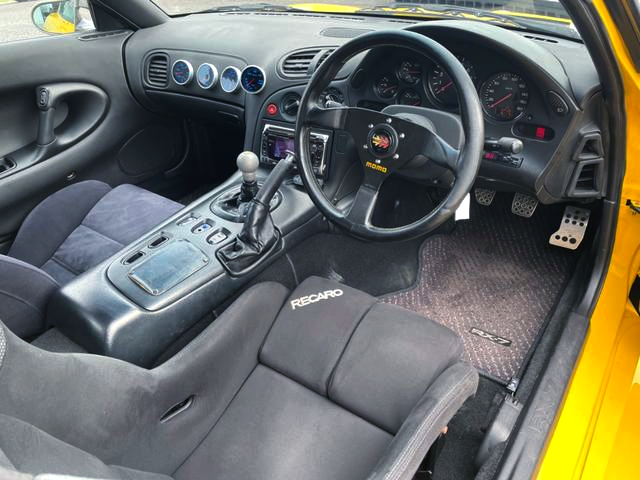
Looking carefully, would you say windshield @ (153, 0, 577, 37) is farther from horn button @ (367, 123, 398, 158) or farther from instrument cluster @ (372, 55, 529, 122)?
horn button @ (367, 123, 398, 158)

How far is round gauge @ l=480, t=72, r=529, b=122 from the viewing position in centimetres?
148

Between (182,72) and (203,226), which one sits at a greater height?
(182,72)

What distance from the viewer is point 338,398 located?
1312 mm

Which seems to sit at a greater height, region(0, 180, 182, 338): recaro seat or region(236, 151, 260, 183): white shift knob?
region(236, 151, 260, 183): white shift knob

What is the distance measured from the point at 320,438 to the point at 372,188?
2.07ft

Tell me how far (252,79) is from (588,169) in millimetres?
1218

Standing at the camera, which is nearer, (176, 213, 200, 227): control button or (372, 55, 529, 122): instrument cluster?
(372, 55, 529, 122): instrument cluster

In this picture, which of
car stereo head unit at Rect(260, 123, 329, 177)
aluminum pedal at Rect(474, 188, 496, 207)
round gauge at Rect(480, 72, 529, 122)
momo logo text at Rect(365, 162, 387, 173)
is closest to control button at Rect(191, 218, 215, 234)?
car stereo head unit at Rect(260, 123, 329, 177)

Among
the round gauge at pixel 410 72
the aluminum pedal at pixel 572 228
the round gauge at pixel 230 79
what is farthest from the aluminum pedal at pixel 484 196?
the round gauge at pixel 230 79

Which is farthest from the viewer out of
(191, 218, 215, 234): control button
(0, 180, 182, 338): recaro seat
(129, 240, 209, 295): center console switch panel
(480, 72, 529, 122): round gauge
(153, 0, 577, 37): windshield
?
(0, 180, 182, 338): recaro seat

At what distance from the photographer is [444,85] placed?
1.54m

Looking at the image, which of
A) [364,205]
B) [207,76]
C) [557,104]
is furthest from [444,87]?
[207,76]

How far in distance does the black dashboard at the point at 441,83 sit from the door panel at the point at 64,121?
1.02ft

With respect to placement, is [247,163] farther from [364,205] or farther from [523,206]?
[523,206]
